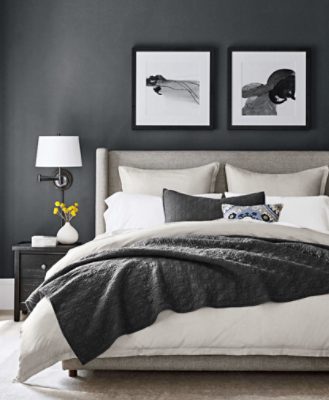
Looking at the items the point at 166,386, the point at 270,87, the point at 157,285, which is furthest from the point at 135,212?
the point at 166,386

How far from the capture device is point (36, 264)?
526cm

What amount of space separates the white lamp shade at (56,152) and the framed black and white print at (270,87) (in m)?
1.29

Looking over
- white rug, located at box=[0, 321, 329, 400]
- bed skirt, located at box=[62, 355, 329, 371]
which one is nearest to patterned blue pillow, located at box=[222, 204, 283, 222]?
white rug, located at box=[0, 321, 329, 400]

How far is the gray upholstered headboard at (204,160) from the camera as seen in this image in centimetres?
561

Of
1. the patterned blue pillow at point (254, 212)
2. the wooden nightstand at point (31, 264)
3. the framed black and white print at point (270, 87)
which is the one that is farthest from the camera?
the framed black and white print at point (270, 87)

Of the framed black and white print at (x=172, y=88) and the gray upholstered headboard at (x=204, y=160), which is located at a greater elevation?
the framed black and white print at (x=172, y=88)

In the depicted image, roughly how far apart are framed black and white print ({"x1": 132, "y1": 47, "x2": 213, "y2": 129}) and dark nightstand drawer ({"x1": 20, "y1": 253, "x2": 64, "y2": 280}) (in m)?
1.28

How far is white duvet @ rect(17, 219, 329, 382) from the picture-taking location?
331 cm

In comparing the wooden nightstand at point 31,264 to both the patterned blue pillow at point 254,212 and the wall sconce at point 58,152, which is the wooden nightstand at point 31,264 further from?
the patterned blue pillow at point 254,212

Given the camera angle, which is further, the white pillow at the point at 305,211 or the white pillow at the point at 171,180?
the white pillow at the point at 171,180

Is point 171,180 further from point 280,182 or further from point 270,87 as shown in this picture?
point 270,87

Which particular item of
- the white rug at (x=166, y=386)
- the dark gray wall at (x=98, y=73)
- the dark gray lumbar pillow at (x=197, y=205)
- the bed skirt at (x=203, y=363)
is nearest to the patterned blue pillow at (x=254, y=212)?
the dark gray lumbar pillow at (x=197, y=205)

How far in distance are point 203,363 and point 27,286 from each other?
2220 millimetres

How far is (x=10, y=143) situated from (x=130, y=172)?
40.4 inches
